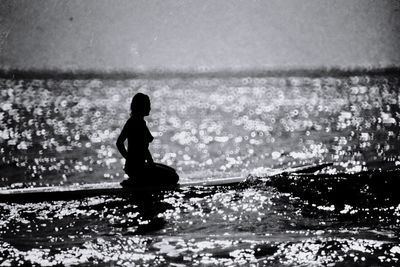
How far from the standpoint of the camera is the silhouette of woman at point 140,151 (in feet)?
37.6

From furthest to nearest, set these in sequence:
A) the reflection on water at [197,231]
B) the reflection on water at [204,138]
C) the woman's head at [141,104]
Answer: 1. the reflection on water at [204,138]
2. the woman's head at [141,104]
3. the reflection on water at [197,231]

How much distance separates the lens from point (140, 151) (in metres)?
12.0

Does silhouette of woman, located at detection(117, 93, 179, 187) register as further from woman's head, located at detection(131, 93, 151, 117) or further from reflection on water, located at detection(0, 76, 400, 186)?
reflection on water, located at detection(0, 76, 400, 186)

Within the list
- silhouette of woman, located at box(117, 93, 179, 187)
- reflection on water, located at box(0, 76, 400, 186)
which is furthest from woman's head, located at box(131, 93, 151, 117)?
reflection on water, located at box(0, 76, 400, 186)

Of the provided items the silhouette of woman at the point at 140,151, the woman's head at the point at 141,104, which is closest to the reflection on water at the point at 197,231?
the silhouette of woman at the point at 140,151

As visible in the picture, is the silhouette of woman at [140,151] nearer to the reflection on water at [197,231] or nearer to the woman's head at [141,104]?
the woman's head at [141,104]

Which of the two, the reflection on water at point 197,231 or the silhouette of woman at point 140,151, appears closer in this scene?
the reflection on water at point 197,231

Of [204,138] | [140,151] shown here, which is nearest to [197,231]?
[140,151]

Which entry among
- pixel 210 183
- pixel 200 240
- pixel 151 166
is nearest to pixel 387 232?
pixel 200 240

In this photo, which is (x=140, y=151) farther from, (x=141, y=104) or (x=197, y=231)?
(x=197, y=231)

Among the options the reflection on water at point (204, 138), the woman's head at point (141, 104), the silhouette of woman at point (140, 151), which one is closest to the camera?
the woman's head at point (141, 104)

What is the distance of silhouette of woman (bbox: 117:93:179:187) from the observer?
11.5m

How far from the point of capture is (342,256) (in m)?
8.45

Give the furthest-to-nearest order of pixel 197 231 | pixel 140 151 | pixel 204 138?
pixel 204 138
pixel 140 151
pixel 197 231
